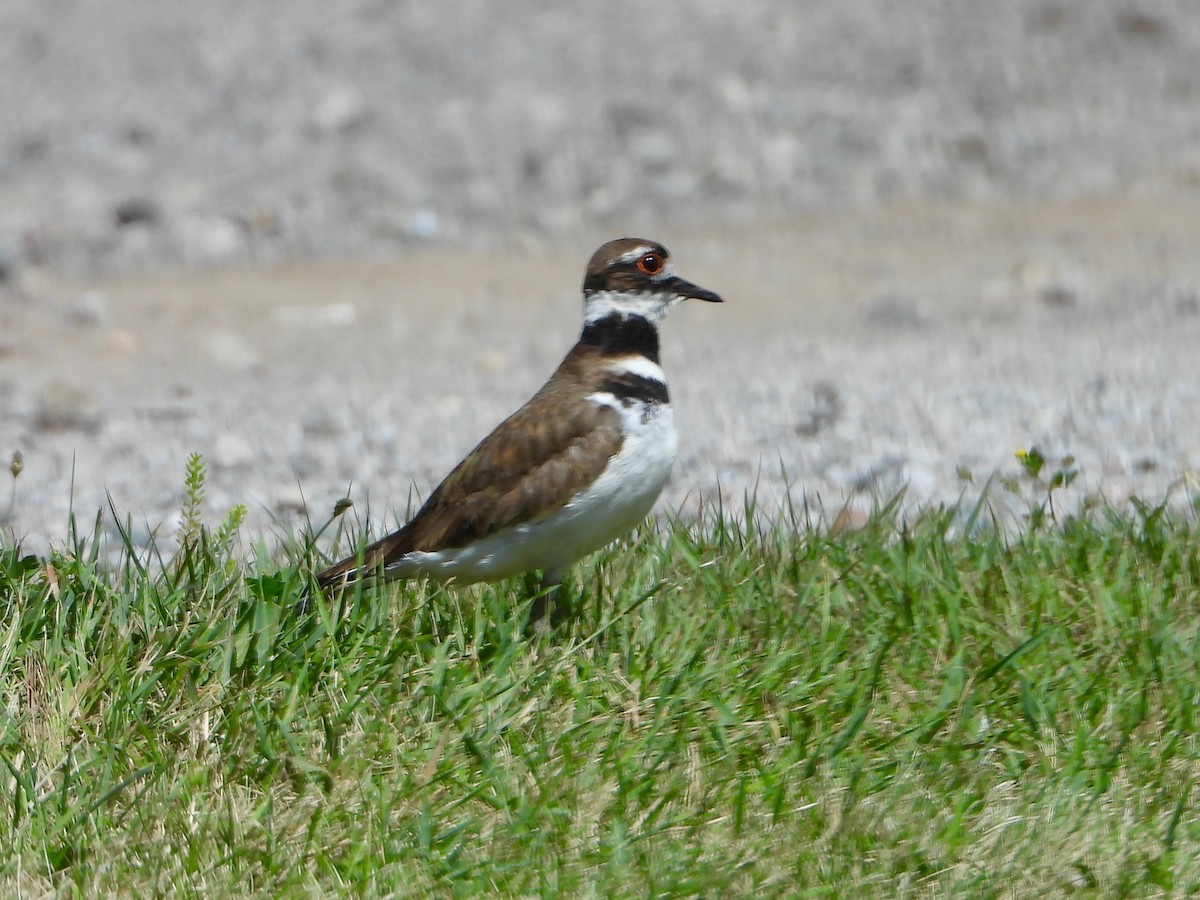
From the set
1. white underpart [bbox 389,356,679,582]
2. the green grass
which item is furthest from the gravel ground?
white underpart [bbox 389,356,679,582]

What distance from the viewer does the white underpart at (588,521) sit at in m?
4.63

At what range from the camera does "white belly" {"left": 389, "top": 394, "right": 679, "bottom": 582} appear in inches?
182

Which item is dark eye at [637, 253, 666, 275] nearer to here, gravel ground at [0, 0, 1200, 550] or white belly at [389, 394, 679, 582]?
white belly at [389, 394, 679, 582]

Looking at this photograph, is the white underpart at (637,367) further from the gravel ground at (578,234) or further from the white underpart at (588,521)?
the gravel ground at (578,234)

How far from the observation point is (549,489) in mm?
4645

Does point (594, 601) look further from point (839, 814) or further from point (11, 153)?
point (11, 153)

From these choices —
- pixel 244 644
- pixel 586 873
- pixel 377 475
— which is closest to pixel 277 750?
pixel 244 644

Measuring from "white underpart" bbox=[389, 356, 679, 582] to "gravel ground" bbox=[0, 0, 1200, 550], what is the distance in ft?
7.09

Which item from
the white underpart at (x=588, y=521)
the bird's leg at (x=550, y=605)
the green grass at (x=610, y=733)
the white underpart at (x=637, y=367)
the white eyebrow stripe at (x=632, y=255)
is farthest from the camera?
the white eyebrow stripe at (x=632, y=255)

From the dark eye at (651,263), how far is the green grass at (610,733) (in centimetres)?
94

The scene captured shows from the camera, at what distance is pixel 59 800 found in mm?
3912

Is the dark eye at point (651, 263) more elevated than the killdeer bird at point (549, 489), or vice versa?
the dark eye at point (651, 263)

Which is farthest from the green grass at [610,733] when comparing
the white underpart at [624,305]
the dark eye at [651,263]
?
the dark eye at [651,263]

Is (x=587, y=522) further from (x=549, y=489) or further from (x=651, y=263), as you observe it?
(x=651, y=263)
